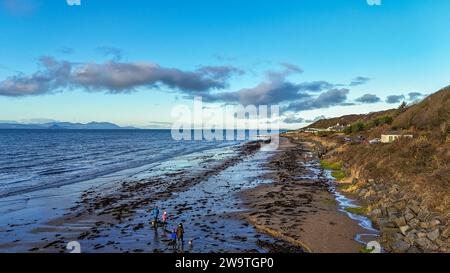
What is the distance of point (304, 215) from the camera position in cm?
2756

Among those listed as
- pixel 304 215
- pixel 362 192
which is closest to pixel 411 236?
pixel 304 215

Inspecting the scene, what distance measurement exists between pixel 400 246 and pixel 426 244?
3.91ft

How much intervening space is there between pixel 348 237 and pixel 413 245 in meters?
3.86

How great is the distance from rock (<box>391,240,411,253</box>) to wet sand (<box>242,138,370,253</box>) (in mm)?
1716

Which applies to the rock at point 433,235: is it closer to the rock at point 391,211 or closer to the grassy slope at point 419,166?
the grassy slope at point 419,166

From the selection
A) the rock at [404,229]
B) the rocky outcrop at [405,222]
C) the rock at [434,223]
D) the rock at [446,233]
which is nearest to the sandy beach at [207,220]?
the rocky outcrop at [405,222]

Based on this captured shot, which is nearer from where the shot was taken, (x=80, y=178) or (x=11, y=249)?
(x=11, y=249)

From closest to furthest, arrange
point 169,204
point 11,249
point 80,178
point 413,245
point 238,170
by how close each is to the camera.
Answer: point 413,245 → point 11,249 → point 169,204 → point 80,178 → point 238,170

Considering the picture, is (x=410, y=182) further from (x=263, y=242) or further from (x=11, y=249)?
(x=11, y=249)

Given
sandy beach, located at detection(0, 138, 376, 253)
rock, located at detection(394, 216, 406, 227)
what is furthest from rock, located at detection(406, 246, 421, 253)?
rock, located at detection(394, 216, 406, 227)

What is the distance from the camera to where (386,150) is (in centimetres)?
4084

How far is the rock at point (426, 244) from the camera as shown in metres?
17.8
